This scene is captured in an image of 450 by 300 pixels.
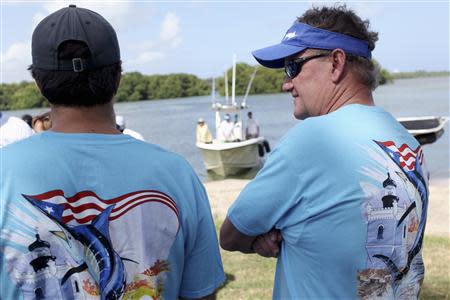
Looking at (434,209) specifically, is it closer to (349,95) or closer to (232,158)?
(349,95)

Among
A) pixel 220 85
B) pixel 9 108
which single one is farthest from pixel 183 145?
pixel 220 85

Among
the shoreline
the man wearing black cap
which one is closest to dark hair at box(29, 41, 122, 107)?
the man wearing black cap

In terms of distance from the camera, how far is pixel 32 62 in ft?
4.97

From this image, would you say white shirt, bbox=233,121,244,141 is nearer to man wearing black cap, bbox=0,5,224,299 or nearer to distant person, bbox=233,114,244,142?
distant person, bbox=233,114,244,142

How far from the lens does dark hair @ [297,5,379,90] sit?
1961mm

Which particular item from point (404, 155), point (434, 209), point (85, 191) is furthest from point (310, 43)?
point (434, 209)

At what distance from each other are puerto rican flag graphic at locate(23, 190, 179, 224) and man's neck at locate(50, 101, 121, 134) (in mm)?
197

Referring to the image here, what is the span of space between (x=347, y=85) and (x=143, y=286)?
1.06 meters

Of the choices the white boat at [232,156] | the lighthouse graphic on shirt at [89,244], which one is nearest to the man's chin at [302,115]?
the lighthouse graphic on shirt at [89,244]

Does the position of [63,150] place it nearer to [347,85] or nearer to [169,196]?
[169,196]

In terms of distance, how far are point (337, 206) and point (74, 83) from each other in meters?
0.96

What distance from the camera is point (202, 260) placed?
1.75 metres

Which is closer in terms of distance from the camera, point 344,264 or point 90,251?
point 90,251

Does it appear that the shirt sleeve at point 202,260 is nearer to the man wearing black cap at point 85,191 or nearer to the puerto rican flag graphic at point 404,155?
A: the man wearing black cap at point 85,191
